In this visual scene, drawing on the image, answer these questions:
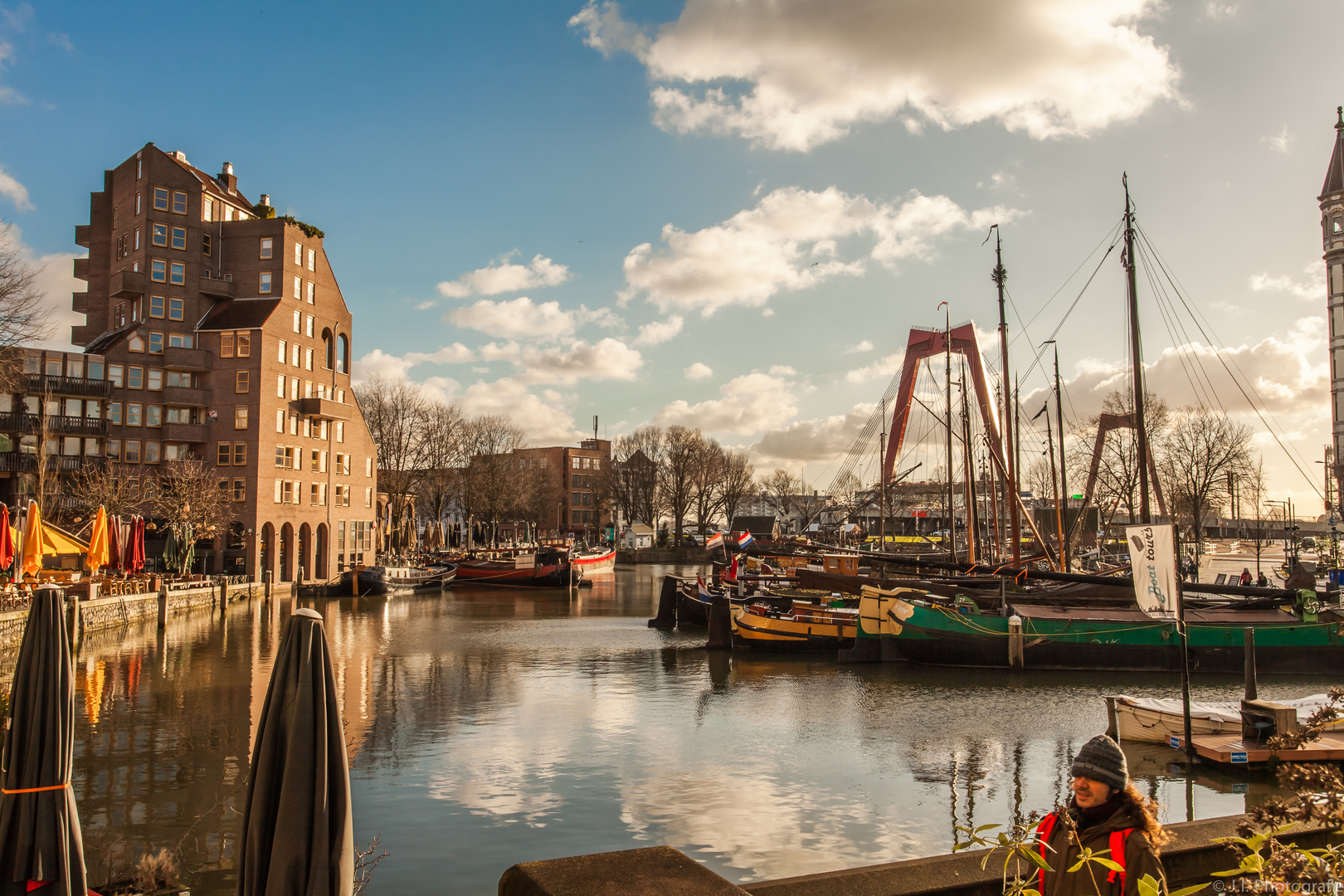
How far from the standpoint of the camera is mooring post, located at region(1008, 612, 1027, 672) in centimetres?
2652

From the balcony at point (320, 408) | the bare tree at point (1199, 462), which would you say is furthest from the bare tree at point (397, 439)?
the bare tree at point (1199, 462)

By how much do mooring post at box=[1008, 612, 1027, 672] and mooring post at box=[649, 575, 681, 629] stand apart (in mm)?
16798

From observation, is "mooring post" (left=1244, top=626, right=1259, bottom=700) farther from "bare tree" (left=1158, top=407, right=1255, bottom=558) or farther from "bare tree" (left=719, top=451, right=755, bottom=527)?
"bare tree" (left=719, top=451, right=755, bottom=527)

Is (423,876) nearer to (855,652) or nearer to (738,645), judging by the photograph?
(855,652)

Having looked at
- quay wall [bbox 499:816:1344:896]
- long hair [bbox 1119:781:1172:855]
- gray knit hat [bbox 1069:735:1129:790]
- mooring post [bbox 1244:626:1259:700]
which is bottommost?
mooring post [bbox 1244:626:1259:700]

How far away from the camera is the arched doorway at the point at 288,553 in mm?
59625

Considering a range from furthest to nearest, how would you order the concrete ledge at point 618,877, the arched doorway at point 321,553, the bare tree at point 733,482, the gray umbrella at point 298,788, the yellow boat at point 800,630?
1. the bare tree at point 733,482
2. the arched doorway at point 321,553
3. the yellow boat at point 800,630
4. the gray umbrella at point 298,788
5. the concrete ledge at point 618,877

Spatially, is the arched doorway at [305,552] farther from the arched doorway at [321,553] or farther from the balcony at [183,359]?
the balcony at [183,359]

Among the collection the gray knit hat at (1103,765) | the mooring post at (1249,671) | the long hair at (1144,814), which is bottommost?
the mooring post at (1249,671)

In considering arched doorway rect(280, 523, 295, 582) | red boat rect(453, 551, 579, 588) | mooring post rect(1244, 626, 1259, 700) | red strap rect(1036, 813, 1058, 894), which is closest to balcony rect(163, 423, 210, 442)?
arched doorway rect(280, 523, 295, 582)

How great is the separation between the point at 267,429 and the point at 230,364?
4909 mm

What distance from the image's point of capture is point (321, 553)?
63.5 m

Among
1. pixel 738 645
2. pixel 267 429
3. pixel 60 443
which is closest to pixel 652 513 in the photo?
pixel 267 429

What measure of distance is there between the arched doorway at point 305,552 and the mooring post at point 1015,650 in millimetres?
49523
